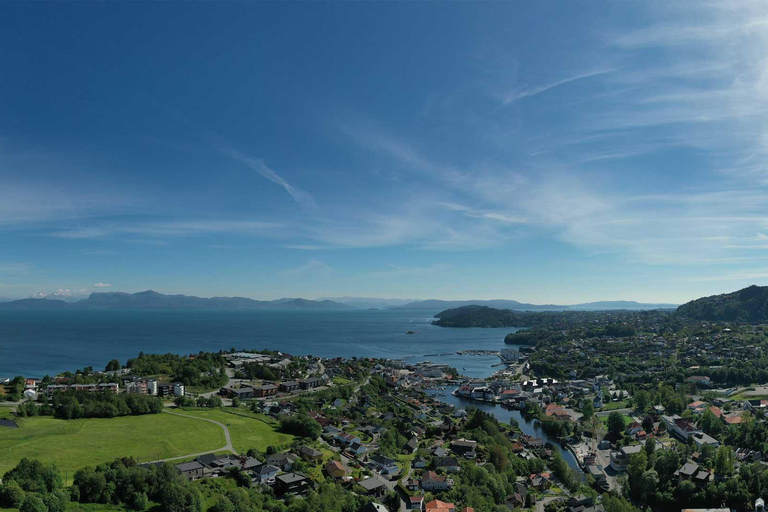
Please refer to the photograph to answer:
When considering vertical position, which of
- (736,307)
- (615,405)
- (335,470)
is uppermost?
(736,307)

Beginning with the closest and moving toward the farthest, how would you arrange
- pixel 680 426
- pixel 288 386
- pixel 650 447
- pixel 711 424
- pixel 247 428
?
pixel 650 447 < pixel 247 428 < pixel 711 424 < pixel 680 426 < pixel 288 386

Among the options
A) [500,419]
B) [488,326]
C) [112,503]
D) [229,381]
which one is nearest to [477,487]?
[112,503]

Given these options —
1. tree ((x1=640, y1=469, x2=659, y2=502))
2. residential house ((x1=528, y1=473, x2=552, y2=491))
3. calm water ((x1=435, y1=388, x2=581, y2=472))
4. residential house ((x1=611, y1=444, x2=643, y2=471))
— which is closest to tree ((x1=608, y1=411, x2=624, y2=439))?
residential house ((x1=611, y1=444, x2=643, y2=471))

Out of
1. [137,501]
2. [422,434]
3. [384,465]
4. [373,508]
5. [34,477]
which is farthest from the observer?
[422,434]

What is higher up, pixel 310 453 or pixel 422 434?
pixel 310 453

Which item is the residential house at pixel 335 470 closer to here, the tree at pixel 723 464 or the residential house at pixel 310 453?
the residential house at pixel 310 453

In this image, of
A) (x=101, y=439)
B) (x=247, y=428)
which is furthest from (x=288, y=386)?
(x=101, y=439)

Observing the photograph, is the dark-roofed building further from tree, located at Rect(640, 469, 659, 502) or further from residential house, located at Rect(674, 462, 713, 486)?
residential house, located at Rect(674, 462, 713, 486)

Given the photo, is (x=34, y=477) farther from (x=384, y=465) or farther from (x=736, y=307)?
(x=736, y=307)
